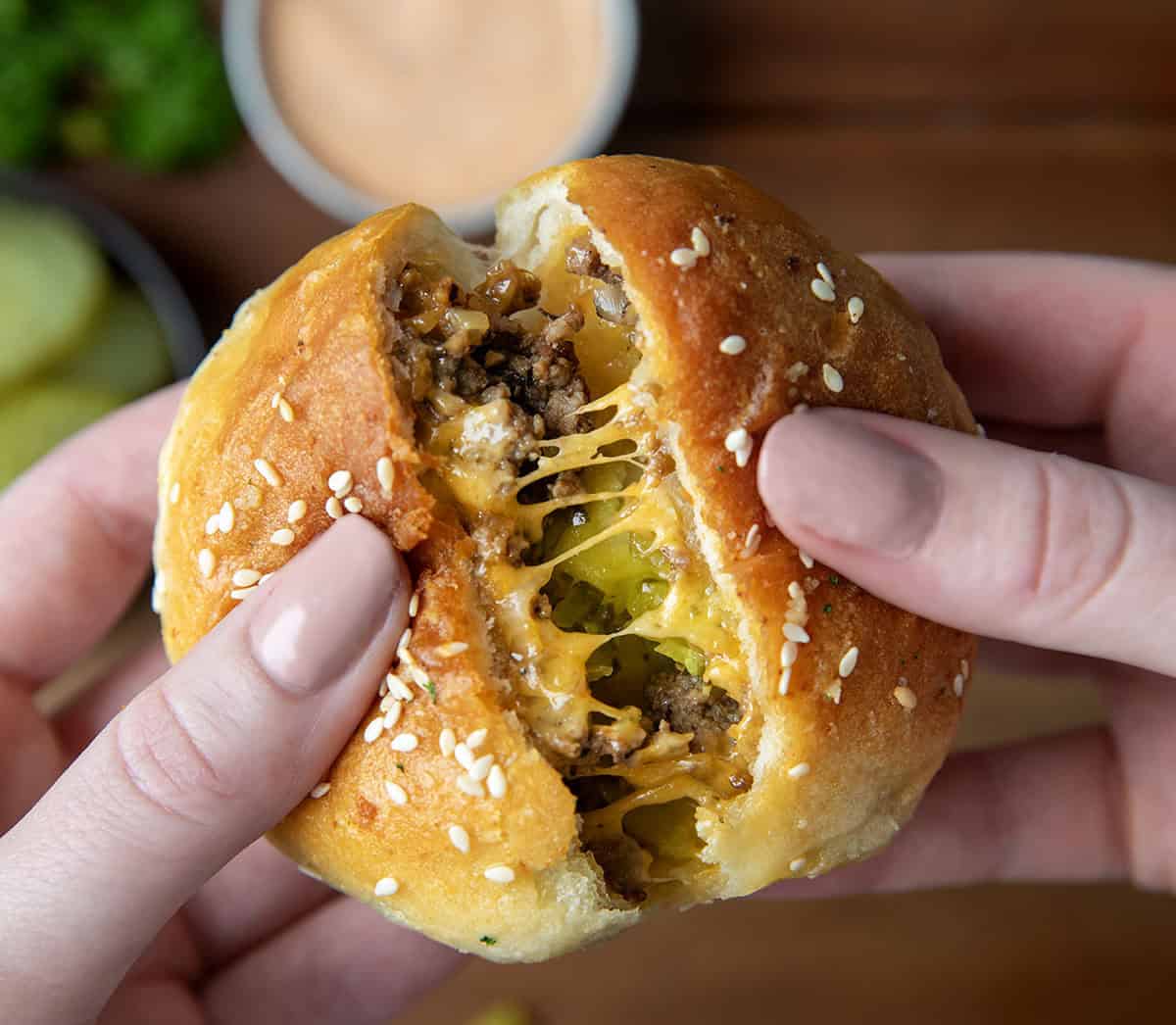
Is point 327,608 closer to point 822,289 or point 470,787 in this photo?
point 470,787

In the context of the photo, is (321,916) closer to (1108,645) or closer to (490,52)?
(1108,645)

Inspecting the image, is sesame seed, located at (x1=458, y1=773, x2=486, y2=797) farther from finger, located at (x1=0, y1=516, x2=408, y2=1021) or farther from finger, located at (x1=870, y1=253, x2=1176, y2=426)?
finger, located at (x1=870, y1=253, x2=1176, y2=426)

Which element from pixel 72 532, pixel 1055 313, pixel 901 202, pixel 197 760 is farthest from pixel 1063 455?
pixel 72 532

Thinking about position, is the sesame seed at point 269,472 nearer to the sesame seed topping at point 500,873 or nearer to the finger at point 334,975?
the sesame seed topping at point 500,873

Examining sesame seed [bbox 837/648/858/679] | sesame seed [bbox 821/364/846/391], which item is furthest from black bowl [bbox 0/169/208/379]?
sesame seed [bbox 837/648/858/679]

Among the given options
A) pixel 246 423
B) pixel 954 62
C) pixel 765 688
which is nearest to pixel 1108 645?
pixel 765 688
